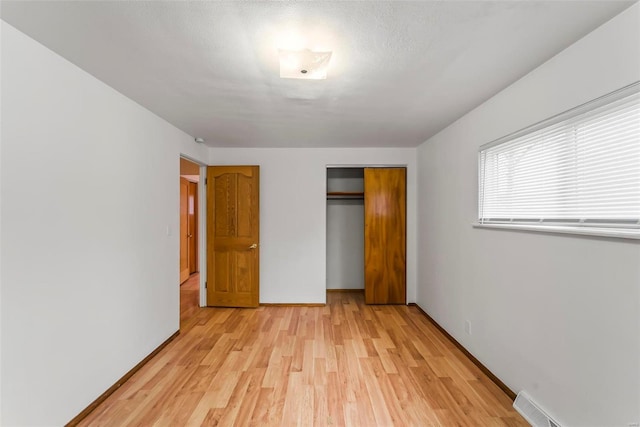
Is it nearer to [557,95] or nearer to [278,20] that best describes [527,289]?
[557,95]

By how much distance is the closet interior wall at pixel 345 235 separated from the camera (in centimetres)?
523

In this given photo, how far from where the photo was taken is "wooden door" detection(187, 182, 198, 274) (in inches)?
250

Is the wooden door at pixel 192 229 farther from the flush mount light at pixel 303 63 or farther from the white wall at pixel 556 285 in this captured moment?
the white wall at pixel 556 285

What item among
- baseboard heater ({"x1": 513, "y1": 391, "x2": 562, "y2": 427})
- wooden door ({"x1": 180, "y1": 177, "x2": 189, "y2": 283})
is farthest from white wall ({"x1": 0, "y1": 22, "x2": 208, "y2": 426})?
wooden door ({"x1": 180, "y1": 177, "x2": 189, "y2": 283})

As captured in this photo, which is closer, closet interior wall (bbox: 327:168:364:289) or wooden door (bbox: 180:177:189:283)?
closet interior wall (bbox: 327:168:364:289)

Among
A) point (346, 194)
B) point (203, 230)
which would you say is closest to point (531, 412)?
point (346, 194)

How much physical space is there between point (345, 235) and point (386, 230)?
0.98m

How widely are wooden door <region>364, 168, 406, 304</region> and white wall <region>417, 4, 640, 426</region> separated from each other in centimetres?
130

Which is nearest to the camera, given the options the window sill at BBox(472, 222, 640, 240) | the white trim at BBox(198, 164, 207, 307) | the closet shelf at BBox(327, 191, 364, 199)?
the window sill at BBox(472, 222, 640, 240)

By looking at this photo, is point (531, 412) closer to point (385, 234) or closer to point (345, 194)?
point (385, 234)

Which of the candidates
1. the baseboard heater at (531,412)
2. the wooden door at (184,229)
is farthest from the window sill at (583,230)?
the wooden door at (184,229)

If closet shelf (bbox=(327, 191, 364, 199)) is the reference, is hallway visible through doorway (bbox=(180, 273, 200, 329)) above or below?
below

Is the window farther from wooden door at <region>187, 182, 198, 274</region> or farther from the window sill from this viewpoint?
wooden door at <region>187, 182, 198, 274</region>

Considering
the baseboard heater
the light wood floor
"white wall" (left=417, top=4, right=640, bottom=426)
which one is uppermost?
"white wall" (left=417, top=4, right=640, bottom=426)
